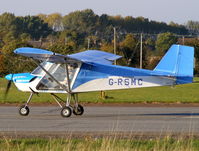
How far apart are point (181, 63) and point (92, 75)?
3119 millimetres

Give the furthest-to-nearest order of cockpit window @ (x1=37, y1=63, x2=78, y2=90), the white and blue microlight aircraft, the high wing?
cockpit window @ (x1=37, y1=63, x2=78, y2=90)
the white and blue microlight aircraft
the high wing

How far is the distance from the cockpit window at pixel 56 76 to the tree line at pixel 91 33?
43.6 m

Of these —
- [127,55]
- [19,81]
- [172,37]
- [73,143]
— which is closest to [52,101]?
[19,81]

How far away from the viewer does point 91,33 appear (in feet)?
520

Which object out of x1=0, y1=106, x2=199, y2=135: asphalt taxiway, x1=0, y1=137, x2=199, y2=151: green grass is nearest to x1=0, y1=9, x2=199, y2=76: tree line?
x1=0, y1=106, x2=199, y2=135: asphalt taxiway

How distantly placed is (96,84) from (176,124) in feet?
12.1

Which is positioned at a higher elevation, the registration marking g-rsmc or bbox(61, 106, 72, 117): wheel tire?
the registration marking g-rsmc

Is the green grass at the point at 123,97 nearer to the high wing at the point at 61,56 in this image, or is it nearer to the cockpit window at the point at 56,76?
the high wing at the point at 61,56

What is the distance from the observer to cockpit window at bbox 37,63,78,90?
19438mm

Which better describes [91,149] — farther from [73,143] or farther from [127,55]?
[127,55]

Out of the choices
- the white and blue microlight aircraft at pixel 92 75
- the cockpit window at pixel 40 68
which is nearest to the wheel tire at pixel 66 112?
the white and blue microlight aircraft at pixel 92 75

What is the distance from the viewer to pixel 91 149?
10672mm

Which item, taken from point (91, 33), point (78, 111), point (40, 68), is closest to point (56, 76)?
point (40, 68)

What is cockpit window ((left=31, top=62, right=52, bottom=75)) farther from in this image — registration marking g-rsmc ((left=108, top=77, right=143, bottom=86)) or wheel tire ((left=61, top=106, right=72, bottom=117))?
registration marking g-rsmc ((left=108, top=77, right=143, bottom=86))
